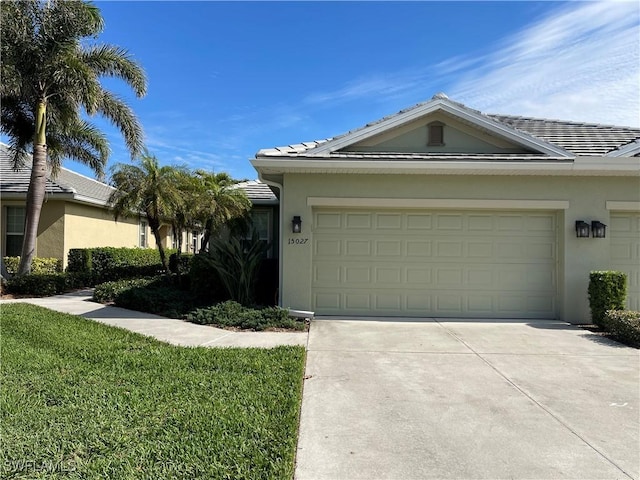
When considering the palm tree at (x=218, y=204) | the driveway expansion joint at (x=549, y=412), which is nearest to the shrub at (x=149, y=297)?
the palm tree at (x=218, y=204)

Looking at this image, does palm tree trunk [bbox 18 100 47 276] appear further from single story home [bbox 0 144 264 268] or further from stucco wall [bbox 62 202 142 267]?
stucco wall [bbox 62 202 142 267]

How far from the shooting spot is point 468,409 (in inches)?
157

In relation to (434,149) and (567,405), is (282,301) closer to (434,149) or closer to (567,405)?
(434,149)

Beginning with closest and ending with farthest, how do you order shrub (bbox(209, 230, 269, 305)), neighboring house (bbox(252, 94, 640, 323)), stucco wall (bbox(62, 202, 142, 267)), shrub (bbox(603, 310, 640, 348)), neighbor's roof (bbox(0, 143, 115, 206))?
shrub (bbox(603, 310, 640, 348))
neighboring house (bbox(252, 94, 640, 323))
shrub (bbox(209, 230, 269, 305))
neighbor's roof (bbox(0, 143, 115, 206))
stucco wall (bbox(62, 202, 142, 267))

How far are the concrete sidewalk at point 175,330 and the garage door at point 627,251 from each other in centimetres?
710

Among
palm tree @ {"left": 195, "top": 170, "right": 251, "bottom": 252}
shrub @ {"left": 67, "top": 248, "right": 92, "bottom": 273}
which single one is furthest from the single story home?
palm tree @ {"left": 195, "top": 170, "right": 251, "bottom": 252}

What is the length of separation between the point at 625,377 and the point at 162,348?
6227 millimetres

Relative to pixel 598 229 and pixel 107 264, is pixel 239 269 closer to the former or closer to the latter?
pixel 598 229

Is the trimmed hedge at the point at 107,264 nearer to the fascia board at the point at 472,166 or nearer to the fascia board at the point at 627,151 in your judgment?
the fascia board at the point at 472,166

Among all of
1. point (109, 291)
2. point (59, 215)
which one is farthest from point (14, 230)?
point (109, 291)

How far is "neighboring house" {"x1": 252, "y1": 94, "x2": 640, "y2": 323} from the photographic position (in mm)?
8445

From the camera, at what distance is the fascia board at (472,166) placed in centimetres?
800

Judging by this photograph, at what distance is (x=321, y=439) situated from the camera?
3.37 meters

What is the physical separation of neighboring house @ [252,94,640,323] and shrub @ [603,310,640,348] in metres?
1.16
